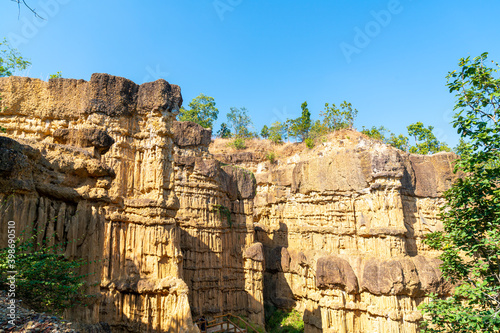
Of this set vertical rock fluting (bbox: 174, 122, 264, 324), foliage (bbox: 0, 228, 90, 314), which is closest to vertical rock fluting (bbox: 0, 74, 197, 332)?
foliage (bbox: 0, 228, 90, 314)

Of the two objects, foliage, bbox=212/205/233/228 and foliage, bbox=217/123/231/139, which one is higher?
foliage, bbox=217/123/231/139

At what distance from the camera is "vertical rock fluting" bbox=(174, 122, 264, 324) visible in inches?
811

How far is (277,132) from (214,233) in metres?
22.7

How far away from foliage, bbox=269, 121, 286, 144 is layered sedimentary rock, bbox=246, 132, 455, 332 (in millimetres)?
13153

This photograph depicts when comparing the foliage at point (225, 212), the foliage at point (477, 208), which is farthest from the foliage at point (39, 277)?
the foliage at point (225, 212)

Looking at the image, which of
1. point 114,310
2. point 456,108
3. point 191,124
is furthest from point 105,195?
point 191,124

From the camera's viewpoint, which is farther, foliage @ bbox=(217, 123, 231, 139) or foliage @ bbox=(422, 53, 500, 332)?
foliage @ bbox=(217, 123, 231, 139)

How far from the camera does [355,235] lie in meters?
22.5

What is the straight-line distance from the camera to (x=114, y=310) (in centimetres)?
1297

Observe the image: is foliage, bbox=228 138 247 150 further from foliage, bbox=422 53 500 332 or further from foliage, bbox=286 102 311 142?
foliage, bbox=422 53 500 332

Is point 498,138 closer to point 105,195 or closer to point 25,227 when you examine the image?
point 105,195

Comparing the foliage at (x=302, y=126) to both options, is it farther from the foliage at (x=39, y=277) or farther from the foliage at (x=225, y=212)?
the foliage at (x=39, y=277)

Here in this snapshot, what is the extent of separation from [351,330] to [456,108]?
1630cm

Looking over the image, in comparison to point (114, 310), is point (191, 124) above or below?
above
